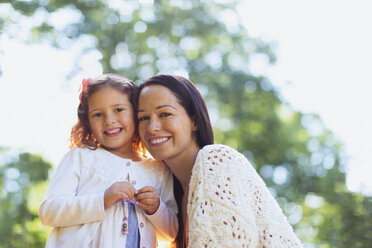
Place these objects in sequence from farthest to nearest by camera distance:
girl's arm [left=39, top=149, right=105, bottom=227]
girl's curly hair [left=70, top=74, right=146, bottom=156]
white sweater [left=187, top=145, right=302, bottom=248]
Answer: girl's curly hair [left=70, top=74, right=146, bottom=156] < girl's arm [left=39, top=149, right=105, bottom=227] < white sweater [left=187, top=145, right=302, bottom=248]

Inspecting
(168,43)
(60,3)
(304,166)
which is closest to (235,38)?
(168,43)

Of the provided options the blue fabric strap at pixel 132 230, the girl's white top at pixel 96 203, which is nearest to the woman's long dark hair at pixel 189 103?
the girl's white top at pixel 96 203

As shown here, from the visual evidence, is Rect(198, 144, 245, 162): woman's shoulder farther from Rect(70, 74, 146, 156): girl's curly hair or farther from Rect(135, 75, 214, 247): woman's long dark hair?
Rect(70, 74, 146, 156): girl's curly hair

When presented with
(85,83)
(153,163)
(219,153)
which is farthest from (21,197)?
(219,153)

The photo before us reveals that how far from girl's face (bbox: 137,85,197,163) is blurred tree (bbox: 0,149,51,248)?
10.8 metres

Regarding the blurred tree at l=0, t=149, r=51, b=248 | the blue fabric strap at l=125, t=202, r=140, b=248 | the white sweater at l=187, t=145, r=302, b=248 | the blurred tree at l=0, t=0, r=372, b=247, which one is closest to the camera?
the white sweater at l=187, t=145, r=302, b=248

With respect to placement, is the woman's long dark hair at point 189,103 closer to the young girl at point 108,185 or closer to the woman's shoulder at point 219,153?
the young girl at point 108,185

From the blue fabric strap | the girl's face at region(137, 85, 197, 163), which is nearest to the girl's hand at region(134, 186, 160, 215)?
the blue fabric strap

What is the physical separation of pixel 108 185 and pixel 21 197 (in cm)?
1191

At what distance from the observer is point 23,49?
10.8 meters

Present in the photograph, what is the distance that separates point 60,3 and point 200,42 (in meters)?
4.76

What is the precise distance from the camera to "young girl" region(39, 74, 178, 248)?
2.42 m

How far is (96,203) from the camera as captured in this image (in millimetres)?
2406

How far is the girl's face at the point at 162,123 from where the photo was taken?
262cm
